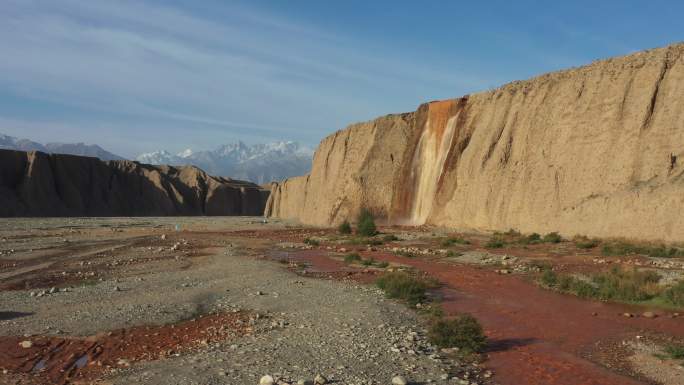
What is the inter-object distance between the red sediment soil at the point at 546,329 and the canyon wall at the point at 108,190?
79173mm

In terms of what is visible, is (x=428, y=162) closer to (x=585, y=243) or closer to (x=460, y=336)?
(x=585, y=243)

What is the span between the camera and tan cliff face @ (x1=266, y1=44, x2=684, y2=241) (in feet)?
84.3

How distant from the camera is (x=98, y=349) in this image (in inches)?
389

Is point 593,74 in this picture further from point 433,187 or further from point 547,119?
point 433,187

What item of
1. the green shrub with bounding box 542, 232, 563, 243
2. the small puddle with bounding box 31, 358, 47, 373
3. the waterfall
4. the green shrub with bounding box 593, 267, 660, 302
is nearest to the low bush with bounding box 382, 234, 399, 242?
the waterfall

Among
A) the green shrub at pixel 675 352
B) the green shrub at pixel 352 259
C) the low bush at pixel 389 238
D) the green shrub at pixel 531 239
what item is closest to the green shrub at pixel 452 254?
the green shrub at pixel 352 259

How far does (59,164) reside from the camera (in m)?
89.6

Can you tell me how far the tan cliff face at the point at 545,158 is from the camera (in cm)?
2569

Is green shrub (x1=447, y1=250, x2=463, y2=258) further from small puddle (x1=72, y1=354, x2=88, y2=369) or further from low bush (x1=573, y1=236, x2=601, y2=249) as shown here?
small puddle (x1=72, y1=354, x2=88, y2=369)

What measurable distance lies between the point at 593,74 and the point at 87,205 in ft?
276

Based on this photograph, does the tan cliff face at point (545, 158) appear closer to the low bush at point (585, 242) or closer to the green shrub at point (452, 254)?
the low bush at point (585, 242)

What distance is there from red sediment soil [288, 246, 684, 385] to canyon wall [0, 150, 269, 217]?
260 feet

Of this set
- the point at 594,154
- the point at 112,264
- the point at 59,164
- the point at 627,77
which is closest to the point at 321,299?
the point at 112,264

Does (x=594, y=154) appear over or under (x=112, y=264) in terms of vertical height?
over
